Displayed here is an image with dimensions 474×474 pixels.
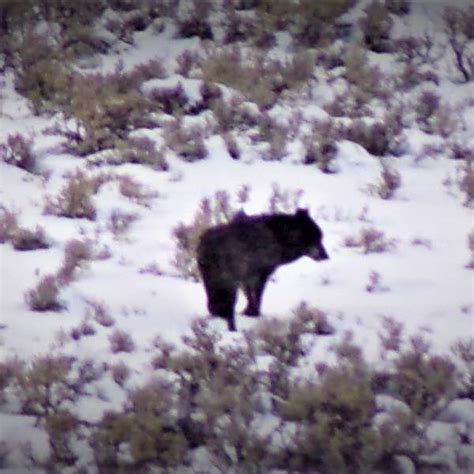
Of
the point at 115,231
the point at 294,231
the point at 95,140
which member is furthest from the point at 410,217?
the point at 95,140

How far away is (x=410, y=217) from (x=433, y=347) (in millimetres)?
1686

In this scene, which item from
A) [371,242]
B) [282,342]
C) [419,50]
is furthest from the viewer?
[419,50]

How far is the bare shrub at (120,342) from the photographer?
5895 millimetres

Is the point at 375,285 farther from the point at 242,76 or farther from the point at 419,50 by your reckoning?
the point at 419,50

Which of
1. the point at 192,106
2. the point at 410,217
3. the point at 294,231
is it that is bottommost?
the point at 192,106

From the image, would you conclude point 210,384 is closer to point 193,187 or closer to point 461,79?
point 193,187

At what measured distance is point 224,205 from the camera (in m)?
7.38

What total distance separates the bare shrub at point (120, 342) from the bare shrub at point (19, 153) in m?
2.59

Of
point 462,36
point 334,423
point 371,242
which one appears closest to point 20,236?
point 371,242

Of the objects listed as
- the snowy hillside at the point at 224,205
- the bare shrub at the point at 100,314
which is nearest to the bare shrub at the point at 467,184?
the snowy hillside at the point at 224,205

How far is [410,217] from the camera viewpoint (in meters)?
7.42

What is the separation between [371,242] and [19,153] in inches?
119

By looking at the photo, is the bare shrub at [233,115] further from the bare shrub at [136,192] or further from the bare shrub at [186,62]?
the bare shrub at [136,192]

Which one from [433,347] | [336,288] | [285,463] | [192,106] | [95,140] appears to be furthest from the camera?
[192,106]
